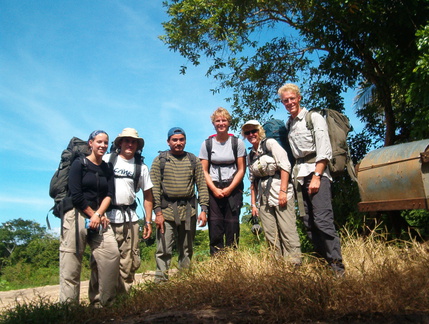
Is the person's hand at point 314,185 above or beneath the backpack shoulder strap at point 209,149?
beneath

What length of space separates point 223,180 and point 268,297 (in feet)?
6.12

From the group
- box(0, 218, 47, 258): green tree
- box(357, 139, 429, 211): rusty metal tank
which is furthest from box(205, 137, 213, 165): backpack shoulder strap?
box(0, 218, 47, 258): green tree

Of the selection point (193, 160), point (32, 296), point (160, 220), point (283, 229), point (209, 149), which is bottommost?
point (32, 296)

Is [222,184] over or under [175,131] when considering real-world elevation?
under

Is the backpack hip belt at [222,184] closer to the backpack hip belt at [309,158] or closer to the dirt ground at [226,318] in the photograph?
the backpack hip belt at [309,158]

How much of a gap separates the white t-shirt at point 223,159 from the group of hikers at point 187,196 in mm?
12

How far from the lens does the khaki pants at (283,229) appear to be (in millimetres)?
4641

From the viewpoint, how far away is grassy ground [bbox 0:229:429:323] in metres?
3.31

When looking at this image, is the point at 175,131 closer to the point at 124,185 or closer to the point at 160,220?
the point at 124,185

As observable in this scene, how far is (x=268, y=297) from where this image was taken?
11.9 ft

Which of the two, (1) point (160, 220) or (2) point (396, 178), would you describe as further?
(1) point (160, 220)

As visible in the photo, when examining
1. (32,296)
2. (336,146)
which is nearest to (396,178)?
(336,146)

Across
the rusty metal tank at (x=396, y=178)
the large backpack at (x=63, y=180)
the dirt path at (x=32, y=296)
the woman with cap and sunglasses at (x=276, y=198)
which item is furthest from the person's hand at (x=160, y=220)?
the rusty metal tank at (x=396, y=178)

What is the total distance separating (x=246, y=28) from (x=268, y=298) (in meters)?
7.96
